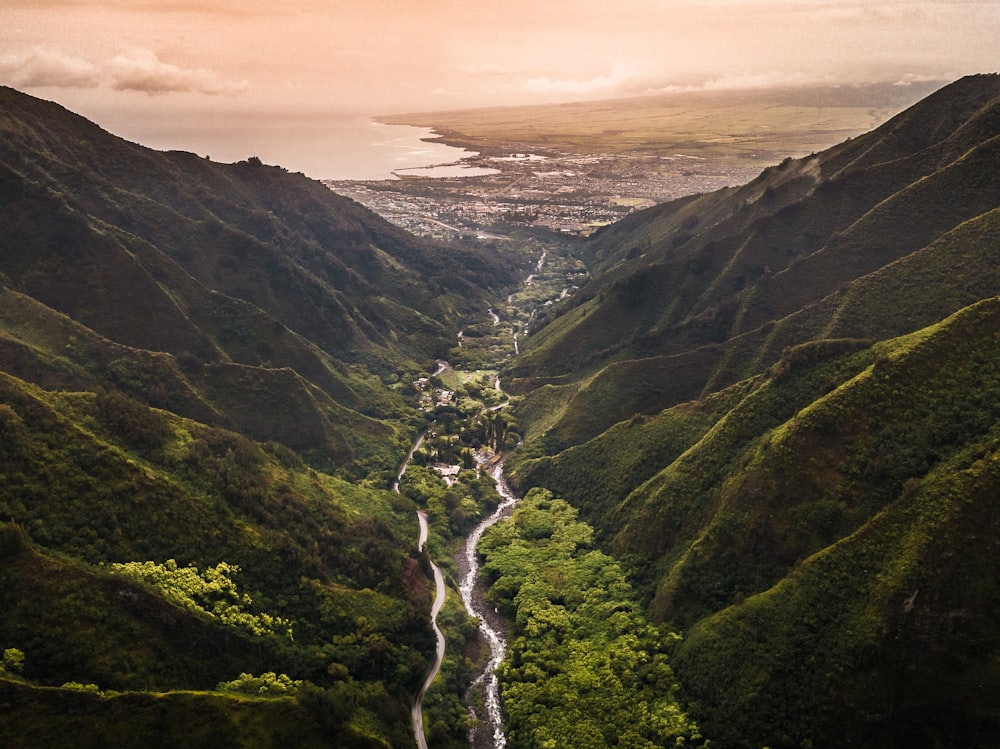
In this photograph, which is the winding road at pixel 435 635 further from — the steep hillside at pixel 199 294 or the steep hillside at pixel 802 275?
the steep hillside at pixel 802 275

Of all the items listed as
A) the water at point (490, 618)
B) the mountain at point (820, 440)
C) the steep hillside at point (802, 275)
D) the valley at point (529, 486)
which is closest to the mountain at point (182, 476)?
the valley at point (529, 486)

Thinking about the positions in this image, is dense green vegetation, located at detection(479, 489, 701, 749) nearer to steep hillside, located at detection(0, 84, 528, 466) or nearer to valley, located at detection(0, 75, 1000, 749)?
valley, located at detection(0, 75, 1000, 749)

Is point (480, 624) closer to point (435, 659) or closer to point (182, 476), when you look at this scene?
point (435, 659)

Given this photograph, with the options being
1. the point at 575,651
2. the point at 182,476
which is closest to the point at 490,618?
the point at 575,651

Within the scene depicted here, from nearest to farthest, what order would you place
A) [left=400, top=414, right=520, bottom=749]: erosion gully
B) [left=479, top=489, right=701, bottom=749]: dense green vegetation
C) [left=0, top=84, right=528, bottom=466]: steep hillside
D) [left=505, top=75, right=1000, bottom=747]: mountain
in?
[left=505, top=75, right=1000, bottom=747]: mountain
[left=479, top=489, right=701, bottom=749]: dense green vegetation
[left=400, top=414, right=520, bottom=749]: erosion gully
[left=0, top=84, right=528, bottom=466]: steep hillside

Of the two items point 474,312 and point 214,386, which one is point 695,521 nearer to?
point 214,386

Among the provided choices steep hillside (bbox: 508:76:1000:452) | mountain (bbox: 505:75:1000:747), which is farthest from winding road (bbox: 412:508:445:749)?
steep hillside (bbox: 508:76:1000:452)
